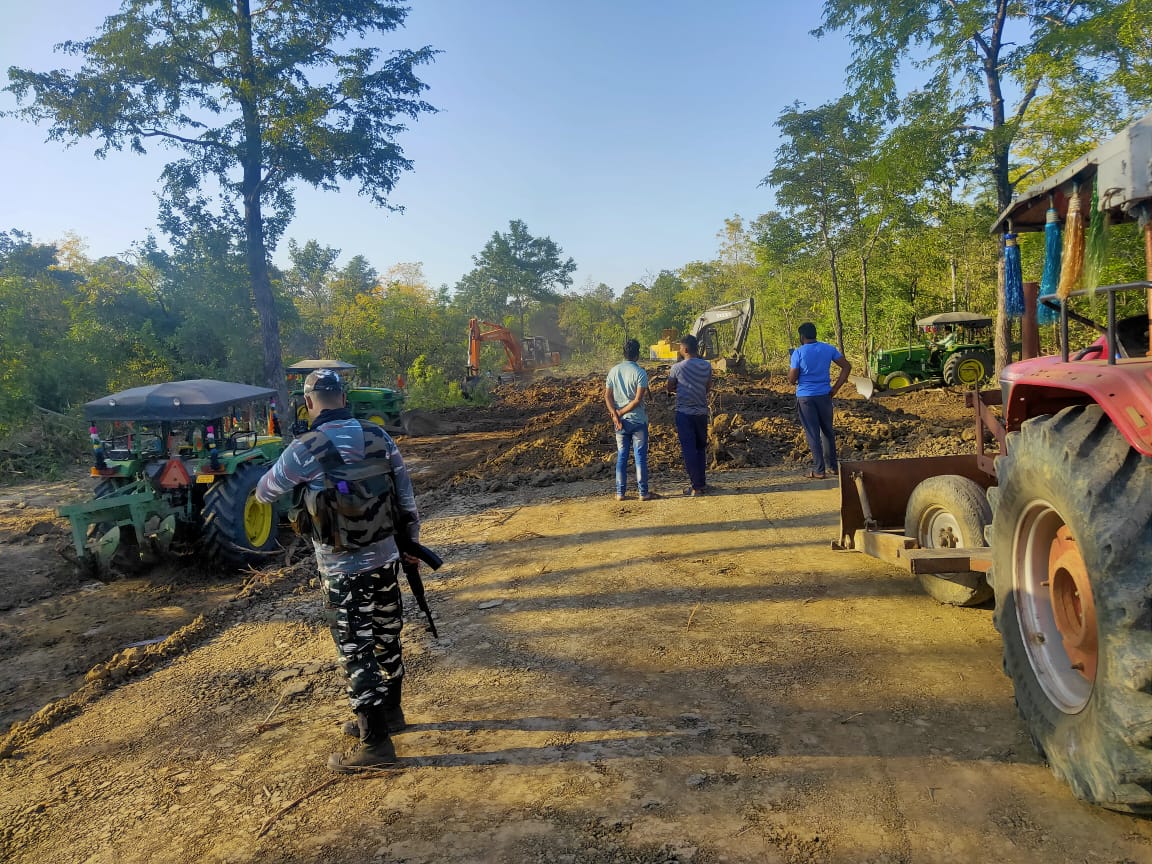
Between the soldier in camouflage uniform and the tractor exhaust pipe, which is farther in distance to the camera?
the tractor exhaust pipe

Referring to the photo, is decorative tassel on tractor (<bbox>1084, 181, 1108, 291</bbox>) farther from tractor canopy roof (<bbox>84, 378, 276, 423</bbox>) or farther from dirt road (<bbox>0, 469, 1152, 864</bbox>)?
tractor canopy roof (<bbox>84, 378, 276, 423</bbox>)

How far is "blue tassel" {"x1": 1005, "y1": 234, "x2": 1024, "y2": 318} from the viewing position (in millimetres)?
3320

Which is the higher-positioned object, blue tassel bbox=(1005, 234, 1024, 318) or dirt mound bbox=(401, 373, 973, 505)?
blue tassel bbox=(1005, 234, 1024, 318)

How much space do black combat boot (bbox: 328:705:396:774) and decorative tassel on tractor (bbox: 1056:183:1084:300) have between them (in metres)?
3.27

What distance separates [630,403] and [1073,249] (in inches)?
187

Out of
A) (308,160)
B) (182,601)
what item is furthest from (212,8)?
(182,601)

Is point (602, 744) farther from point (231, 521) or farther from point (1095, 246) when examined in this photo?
point (231, 521)

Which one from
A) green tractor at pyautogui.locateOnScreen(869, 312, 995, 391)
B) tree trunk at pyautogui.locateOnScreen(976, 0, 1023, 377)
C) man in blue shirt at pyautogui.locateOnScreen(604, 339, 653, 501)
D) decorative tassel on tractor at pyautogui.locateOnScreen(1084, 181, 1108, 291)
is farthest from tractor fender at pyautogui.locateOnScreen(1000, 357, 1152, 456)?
green tractor at pyautogui.locateOnScreen(869, 312, 995, 391)

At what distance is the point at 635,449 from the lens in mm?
7492

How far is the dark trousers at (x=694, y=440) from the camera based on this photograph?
7.47 m

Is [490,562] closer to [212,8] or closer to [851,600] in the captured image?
[851,600]

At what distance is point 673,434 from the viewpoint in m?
11.0

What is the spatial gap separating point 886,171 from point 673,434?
7.51 metres

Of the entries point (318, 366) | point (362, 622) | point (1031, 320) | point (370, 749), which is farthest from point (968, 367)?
point (370, 749)
